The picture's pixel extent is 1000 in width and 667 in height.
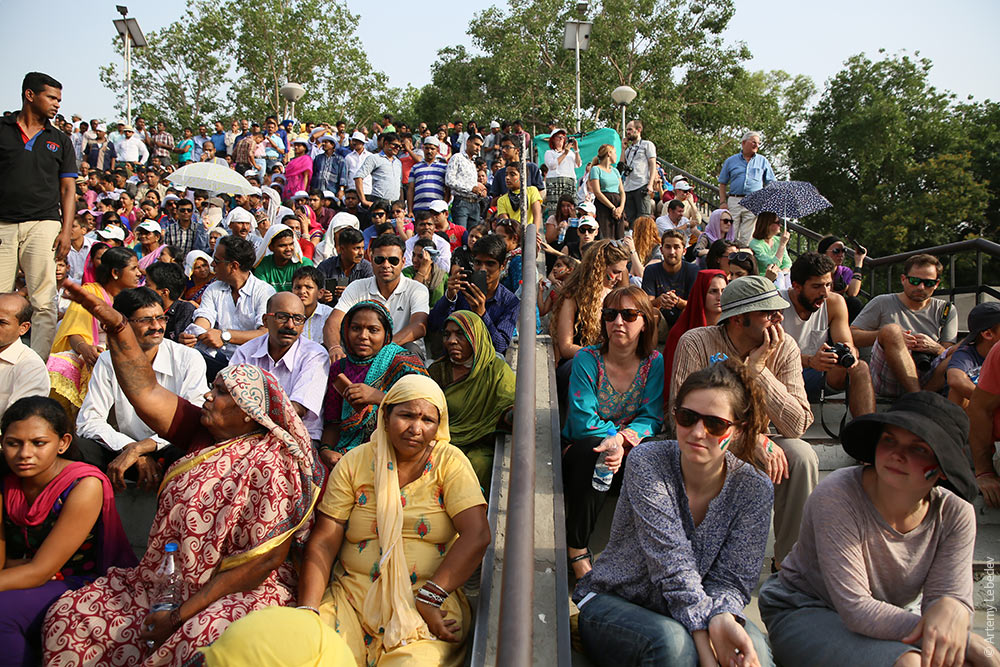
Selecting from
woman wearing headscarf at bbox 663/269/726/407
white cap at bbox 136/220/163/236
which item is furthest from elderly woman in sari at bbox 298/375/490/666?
white cap at bbox 136/220/163/236

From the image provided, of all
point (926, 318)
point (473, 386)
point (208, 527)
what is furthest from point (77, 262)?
point (926, 318)

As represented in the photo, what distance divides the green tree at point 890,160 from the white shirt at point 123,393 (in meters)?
24.3

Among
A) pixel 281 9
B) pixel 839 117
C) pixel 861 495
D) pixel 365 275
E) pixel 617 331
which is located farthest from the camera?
pixel 281 9

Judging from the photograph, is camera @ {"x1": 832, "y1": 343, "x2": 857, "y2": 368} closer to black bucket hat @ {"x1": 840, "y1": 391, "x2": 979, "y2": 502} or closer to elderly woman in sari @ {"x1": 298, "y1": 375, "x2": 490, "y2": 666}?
black bucket hat @ {"x1": 840, "y1": 391, "x2": 979, "y2": 502}

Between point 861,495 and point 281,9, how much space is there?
3564cm

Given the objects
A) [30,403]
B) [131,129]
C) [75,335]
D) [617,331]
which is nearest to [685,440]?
[617,331]

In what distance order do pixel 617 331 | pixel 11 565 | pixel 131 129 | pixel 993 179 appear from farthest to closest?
pixel 993 179 < pixel 131 129 < pixel 617 331 < pixel 11 565

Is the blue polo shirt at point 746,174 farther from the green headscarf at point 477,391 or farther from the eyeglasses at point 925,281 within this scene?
the green headscarf at point 477,391

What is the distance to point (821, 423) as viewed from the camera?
454 centimetres

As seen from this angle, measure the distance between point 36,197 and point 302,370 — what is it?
9.06ft

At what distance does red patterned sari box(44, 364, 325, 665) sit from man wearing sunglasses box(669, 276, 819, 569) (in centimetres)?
191

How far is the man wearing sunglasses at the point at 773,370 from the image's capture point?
3.31 m

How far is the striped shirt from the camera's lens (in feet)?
34.1

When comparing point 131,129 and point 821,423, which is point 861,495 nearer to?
point 821,423
